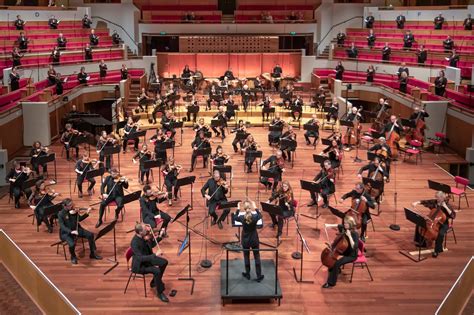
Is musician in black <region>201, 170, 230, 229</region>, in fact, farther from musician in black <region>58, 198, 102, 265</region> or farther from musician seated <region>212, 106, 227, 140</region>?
musician seated <region>212, 106, 227, 140</region>

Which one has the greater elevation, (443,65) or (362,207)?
(443,65)

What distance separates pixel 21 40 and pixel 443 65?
17.2 m

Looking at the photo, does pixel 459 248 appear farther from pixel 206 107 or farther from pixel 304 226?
pixel 206 107

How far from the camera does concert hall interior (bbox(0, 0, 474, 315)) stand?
964cm

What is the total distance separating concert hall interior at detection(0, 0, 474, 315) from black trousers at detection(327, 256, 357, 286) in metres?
0.04

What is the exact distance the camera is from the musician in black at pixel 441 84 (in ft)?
63.1

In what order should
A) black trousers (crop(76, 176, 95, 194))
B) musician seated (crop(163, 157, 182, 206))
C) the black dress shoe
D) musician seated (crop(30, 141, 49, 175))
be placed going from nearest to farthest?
the black dress shoe → musician seated (crop(163, 157, 182, 206)) → black trousers (crop(76, 176, 95, 194)) → musician seated (crop(30, 141, 49, 175))

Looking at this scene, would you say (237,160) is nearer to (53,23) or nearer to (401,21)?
(53,23)

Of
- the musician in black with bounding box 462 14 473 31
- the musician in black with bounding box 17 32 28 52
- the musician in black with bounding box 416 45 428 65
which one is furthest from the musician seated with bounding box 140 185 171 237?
the musician in black with bounding box 462 14 473 31

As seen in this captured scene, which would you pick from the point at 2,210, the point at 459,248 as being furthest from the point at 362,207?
the point at 2,210

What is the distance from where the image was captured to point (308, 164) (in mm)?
16906

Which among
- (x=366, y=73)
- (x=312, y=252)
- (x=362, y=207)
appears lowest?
(x=312, y=252)

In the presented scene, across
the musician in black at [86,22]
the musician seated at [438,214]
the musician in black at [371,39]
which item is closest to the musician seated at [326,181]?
the musician seated at [438,214]

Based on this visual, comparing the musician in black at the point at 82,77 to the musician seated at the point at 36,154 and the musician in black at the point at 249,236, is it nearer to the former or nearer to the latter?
the musician seated at the point at 36,154
